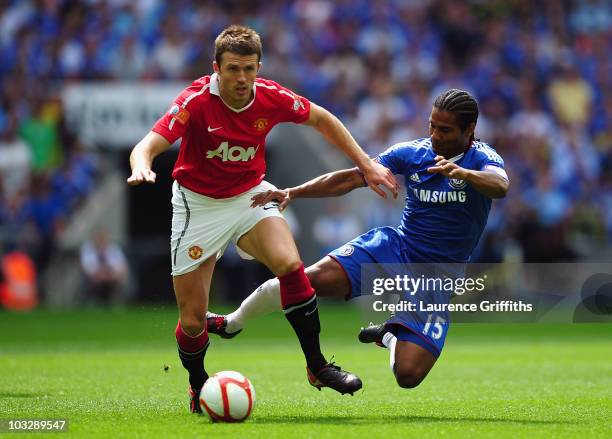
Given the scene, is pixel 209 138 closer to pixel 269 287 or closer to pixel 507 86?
pixel 269 287

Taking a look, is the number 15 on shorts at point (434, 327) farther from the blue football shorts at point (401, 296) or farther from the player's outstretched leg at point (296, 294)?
the player's outstretched leg at point (296, 294)

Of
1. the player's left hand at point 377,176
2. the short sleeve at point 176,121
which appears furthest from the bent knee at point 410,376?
the short sleeve at point 176,121

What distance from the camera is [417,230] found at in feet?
28.8

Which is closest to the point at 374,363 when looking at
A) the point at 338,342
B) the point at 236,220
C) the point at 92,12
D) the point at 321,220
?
the point at 338,342

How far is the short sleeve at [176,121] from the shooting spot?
7801 mm

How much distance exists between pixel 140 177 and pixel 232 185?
1.21 metres

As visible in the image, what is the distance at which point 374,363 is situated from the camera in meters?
12.9

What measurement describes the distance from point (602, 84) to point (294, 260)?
17.1 metres

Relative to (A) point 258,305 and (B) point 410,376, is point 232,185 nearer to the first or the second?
(A) point 258,305

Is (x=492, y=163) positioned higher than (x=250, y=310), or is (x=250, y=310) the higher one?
(x=492, y=163)

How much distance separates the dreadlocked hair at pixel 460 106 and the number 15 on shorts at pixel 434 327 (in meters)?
1.47

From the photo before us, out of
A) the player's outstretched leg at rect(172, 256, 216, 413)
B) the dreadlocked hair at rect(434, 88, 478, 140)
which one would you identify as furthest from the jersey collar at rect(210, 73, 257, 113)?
the dreadlocked hair at rect(434, 88, 478, 140)

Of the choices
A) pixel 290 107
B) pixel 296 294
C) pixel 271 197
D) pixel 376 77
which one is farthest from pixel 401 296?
pixel 376 77

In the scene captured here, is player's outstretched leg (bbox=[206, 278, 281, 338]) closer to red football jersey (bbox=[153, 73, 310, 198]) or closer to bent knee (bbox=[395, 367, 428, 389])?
red football jersey (bbox=[153, 73, 310, 198])
